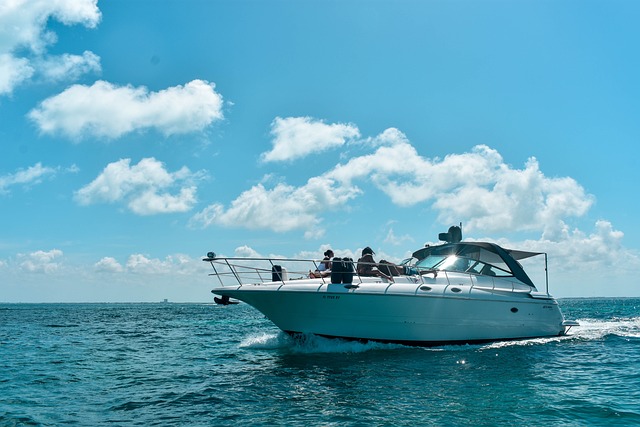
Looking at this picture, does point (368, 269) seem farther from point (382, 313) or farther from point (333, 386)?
point (333, 386)

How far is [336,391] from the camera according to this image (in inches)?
391

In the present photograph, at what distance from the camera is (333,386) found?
1038 cm

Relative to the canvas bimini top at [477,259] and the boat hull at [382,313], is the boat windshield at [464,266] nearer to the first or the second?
the canvas bimini top at [477,259]

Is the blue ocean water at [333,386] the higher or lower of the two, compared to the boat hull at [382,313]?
lower

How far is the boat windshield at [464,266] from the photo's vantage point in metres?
16.6

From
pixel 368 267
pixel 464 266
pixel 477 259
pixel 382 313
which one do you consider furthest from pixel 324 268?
pixel 477 259

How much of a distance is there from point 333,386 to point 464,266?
7867 mm

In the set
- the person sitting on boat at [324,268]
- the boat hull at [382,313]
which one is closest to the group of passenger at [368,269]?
the person sitting on boat at [324,268]

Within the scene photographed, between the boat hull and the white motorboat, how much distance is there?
0.03 meters

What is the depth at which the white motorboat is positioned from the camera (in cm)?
1397

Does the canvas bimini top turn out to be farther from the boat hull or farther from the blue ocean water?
the blue ocean water

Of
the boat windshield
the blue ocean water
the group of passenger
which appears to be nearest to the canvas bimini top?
the boat windshield

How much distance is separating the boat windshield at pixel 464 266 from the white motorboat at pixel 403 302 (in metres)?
0.03

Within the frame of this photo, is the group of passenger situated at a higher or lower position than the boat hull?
higher
